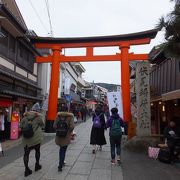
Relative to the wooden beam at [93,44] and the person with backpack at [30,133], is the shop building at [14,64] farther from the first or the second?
the person with backpack at [30,133]

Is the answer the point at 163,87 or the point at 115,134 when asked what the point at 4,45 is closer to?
the point at 163,87

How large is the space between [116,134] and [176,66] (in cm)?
662

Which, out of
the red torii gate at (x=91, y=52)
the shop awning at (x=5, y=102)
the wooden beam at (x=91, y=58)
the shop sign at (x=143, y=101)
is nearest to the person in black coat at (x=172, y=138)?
the shop sign at (x=143, y=101)

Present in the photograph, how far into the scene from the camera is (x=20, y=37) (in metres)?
18.4

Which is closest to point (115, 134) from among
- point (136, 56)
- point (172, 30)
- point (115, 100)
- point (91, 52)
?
point (172, 30)

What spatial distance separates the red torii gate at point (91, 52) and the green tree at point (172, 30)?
40.0 ft

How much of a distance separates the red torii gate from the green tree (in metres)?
12.2

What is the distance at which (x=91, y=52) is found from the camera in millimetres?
20234

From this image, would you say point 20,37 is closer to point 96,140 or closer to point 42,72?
point 42,72

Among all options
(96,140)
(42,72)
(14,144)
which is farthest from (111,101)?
(42,72)

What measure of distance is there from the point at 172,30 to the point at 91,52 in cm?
1392

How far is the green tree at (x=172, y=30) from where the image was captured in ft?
20.5

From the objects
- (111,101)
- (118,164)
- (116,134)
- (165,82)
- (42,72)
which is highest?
(42,72)

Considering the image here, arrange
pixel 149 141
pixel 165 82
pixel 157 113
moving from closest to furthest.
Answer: pixel 149 141
pixel 165 82
pixel 157 113
